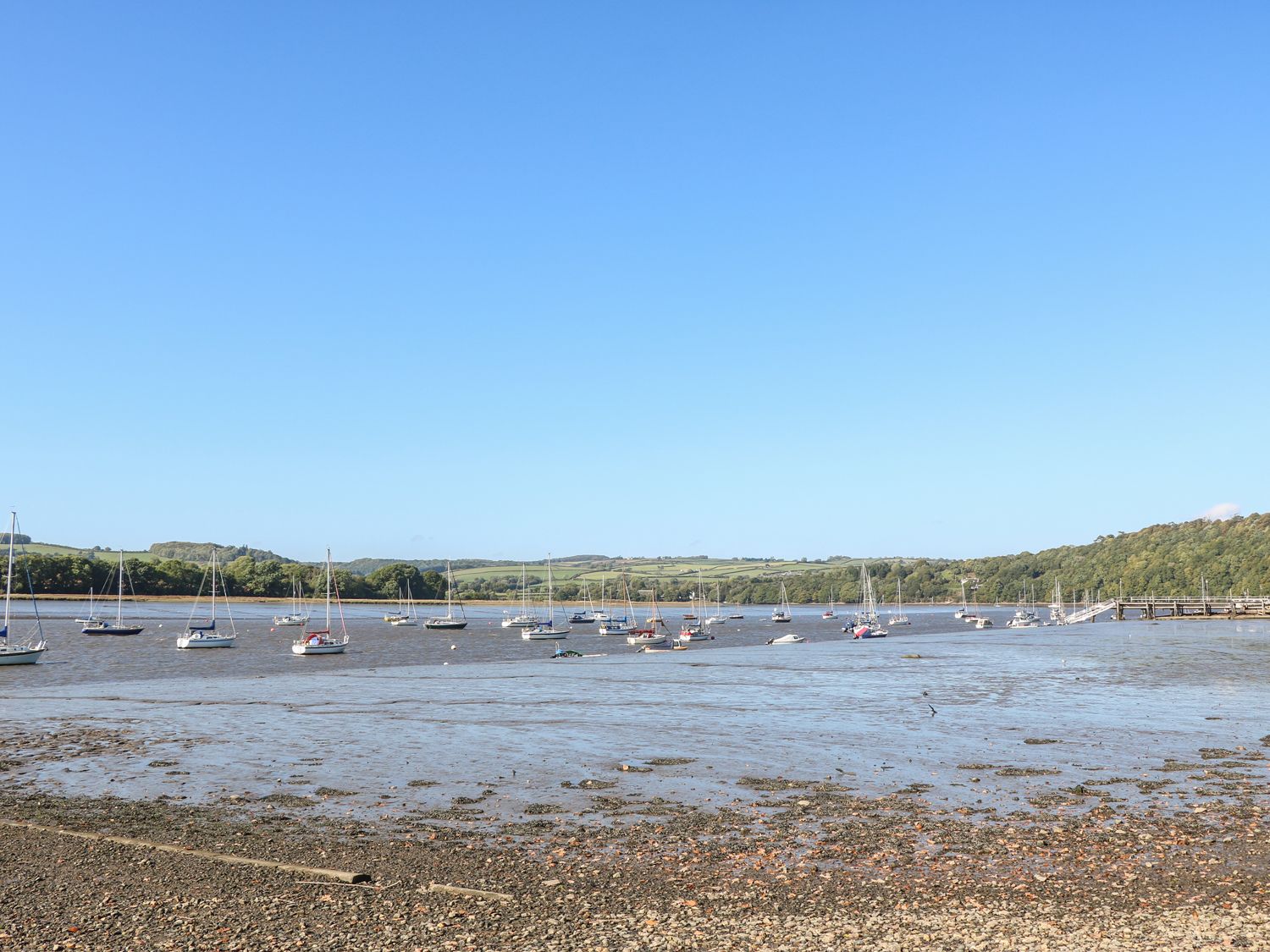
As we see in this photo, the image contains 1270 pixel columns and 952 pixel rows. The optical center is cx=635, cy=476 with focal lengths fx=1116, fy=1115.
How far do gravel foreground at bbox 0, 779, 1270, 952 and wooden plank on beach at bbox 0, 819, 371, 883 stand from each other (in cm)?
24

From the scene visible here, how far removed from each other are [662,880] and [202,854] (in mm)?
7511

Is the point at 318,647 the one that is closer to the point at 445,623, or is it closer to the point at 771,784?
the point at 445,623

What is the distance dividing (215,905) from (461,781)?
11.6 metres

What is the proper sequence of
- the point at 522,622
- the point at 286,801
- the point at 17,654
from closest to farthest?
the point at 286,801 < the point at 17,654 < the point at 522,622

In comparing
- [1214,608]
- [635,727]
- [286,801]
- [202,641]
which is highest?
[286,801]

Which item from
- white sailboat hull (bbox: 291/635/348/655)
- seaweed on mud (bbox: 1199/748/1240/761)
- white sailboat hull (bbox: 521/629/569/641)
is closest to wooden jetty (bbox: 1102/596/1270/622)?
white sailboat hull (bbox: 521/629/569/641)

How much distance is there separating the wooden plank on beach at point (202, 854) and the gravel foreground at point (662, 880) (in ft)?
0.77

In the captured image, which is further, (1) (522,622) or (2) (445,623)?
(1) (522,622)

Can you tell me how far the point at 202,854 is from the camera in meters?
18.0

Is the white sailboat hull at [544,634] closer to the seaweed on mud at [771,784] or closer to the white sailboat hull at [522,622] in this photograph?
the white sailboat hull at [522,622]

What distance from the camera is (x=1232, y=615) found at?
6565 inches

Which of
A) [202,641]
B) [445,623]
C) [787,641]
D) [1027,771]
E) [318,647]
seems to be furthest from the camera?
[445,623]

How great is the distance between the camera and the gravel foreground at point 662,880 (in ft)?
45.0

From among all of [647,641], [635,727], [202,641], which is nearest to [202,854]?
[635,727]
